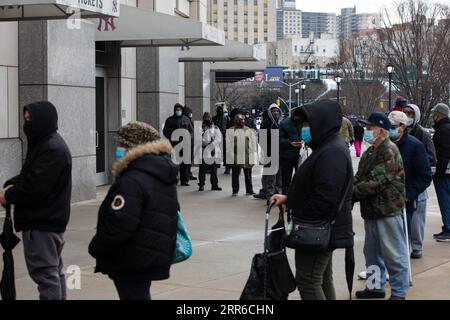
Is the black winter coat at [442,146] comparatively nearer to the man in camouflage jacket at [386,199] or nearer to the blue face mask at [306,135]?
the man in camouflage jacket at [386,199]

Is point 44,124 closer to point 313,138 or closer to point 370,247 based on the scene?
point 313,138

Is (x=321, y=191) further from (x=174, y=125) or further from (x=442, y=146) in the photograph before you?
(x=174, y=125)

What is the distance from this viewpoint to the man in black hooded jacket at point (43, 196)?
6441 millimetres

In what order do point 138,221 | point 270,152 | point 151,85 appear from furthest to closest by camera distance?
point 151,85 → point 270,152 → point 138,221

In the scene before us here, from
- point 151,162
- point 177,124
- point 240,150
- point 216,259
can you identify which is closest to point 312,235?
point 151,162

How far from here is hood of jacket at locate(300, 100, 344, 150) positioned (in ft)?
20.6

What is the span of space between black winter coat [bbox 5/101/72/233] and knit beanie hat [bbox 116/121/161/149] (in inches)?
37.8

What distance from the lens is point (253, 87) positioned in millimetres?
107250

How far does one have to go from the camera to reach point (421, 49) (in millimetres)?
44500

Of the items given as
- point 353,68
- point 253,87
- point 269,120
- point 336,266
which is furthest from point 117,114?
point 253,87

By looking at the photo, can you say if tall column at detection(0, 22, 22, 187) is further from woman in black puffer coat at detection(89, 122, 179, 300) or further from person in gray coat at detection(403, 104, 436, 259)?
woman in black puffer coat at detection(89, 122, 179, 300)

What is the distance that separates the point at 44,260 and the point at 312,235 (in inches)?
84.8

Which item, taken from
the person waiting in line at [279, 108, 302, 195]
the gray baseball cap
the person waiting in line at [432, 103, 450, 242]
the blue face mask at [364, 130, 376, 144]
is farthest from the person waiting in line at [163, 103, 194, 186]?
the blue face mask at [364, 130, 376, 144]

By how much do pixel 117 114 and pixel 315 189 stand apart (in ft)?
45.7
